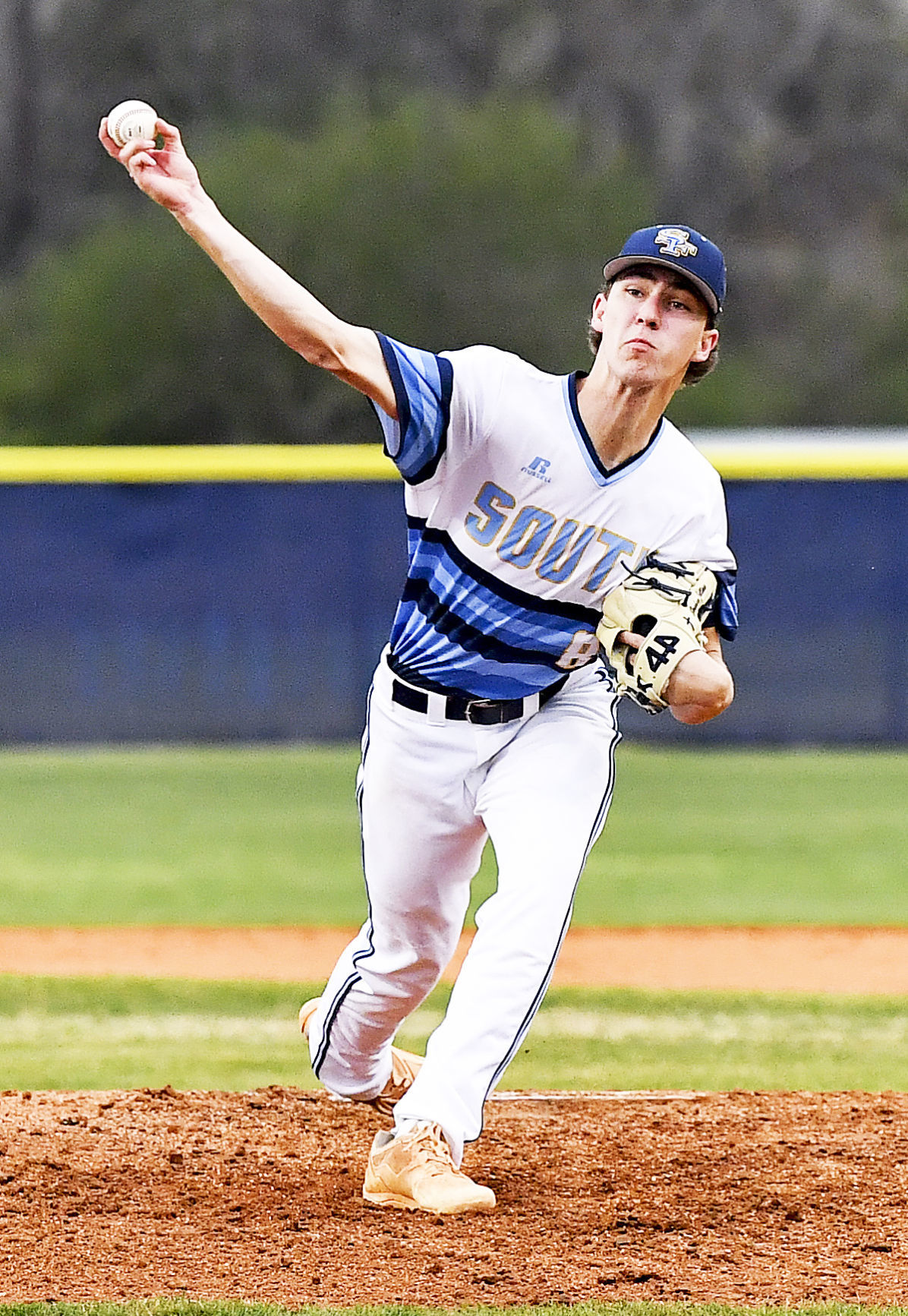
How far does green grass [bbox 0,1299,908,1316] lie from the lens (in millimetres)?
3223

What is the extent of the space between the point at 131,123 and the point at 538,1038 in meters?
3.36

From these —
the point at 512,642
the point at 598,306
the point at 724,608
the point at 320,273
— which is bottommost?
the point at 512,642

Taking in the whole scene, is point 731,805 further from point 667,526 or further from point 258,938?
point 667,526

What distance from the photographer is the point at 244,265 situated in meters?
3.28

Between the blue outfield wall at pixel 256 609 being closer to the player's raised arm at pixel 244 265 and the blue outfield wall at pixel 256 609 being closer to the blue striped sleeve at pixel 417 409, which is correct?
the blue striped sleeve at pixel 417 409

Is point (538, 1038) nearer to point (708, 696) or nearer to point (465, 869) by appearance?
point (465, 869)

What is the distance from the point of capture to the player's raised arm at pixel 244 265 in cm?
329

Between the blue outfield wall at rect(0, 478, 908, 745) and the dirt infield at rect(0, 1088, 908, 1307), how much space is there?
7.70m

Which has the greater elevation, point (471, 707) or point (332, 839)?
point (471, 707)

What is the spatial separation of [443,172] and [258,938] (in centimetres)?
1927

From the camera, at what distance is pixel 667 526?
382 centimetres

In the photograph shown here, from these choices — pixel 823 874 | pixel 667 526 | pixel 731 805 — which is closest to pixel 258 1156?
pixel 667 526

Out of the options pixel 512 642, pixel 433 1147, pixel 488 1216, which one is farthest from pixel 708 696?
pixel 488 1216

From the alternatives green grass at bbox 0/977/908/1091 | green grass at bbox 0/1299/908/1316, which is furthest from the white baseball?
green grass at bbox 0/977/908/1091
